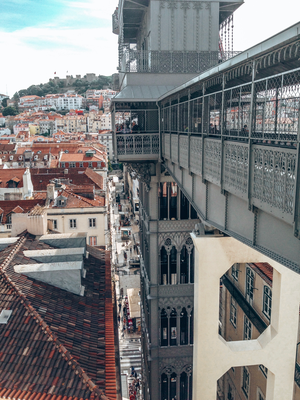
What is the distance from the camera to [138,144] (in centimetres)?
1436

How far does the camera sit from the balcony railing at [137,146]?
14.3m

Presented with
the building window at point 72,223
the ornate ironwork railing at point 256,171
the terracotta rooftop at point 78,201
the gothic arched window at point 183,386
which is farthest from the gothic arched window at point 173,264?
the terracotta rooftop at point 78,201

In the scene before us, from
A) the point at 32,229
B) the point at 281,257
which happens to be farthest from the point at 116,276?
the point at 281,257

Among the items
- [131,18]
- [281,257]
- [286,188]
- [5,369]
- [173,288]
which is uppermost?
[131,18]

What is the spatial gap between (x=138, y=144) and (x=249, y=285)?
24.6ft

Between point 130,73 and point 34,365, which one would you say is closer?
point 34,365

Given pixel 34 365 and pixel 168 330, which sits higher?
pixel 34 365

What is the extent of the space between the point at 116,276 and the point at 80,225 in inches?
421

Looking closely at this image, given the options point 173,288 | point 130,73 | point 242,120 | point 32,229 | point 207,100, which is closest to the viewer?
point 242,120

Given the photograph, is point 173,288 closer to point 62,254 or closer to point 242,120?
point 62,254

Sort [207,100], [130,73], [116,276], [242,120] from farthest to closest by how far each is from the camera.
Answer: [116,276] < [130,73] < [207,100] < [242,120]

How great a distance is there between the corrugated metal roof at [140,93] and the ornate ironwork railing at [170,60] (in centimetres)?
72

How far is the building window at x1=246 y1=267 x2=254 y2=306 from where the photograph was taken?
1653cm

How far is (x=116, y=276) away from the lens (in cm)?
4112
